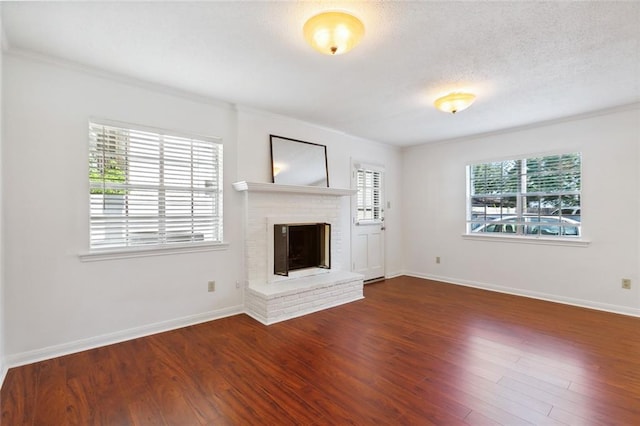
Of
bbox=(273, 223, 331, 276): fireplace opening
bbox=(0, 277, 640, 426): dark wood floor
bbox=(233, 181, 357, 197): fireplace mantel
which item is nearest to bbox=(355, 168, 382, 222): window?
bbox=(233, 181, 357, 197): fireplace mantel

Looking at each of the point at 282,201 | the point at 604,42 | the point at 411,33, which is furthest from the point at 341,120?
the point at 604,42

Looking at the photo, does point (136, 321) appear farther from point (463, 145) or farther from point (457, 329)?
point (463, 145)

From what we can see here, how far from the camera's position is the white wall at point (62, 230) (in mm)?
2510

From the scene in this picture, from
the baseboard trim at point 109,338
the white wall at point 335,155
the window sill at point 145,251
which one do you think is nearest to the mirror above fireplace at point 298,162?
the white wall at point 335,155

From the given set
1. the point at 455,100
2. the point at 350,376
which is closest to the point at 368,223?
the point at 455,100

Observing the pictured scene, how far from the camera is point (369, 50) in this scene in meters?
2.45

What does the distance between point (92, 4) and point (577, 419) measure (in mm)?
3933

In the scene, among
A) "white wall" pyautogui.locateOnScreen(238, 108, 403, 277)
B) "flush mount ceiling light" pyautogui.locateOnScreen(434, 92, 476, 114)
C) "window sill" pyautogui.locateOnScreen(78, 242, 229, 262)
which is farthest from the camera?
"white wall" pyautogui.locateOnScreen(238, 108, 403, 277)

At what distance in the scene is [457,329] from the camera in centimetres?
328

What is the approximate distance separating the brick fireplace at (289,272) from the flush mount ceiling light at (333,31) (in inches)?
75.6

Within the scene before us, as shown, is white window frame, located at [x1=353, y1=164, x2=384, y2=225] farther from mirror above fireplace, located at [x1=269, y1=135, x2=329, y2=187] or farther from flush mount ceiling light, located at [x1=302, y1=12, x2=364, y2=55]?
flush mount ceiling light, located at [x1=302, y1=12, x2=364, y2=55]

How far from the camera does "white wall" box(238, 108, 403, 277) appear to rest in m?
3.90

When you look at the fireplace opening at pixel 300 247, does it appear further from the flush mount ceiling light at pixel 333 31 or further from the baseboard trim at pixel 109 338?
the flush mount ceiling light at pixel 333 31

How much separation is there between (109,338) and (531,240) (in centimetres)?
544
